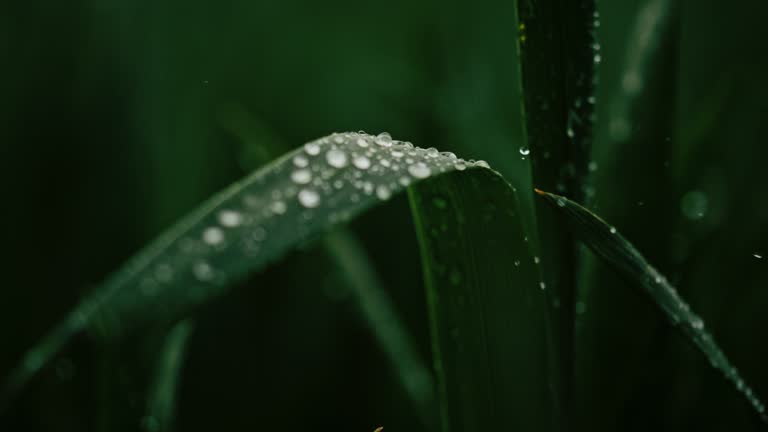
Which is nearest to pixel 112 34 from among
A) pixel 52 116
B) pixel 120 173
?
pixel 52 116

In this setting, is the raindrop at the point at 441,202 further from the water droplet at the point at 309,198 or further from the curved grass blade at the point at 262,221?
the water droplet at the point at 309,198

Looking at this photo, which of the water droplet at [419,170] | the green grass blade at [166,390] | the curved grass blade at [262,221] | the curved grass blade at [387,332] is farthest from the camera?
the curved grass blade at [387,332]

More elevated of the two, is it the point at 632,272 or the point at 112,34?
the point at 112,34

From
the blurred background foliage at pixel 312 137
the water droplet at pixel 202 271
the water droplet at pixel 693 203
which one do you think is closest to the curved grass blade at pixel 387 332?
the blurred background foliage at pixel 312 137

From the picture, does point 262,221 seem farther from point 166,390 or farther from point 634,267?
point 166,390

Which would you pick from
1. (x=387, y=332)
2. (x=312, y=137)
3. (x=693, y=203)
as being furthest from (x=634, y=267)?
(x=312, y=137)

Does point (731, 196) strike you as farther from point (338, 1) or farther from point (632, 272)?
point (338, 1)

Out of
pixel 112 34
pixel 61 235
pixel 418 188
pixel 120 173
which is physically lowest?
pixel 418 188

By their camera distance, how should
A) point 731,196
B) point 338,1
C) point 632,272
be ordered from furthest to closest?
point 338,1, point 731,196, point 632,272
